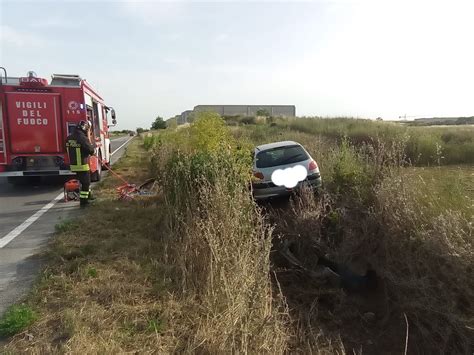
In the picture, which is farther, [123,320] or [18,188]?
[18,188]

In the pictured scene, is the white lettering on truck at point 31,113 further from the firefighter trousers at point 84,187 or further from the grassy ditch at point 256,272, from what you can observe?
the grassy ditch at point 256,272

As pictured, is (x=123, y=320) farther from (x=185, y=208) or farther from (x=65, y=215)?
(x=65, y=215)

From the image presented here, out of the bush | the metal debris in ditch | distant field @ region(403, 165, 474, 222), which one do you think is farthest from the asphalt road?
distant field @ region(403, 165, 474, 222)

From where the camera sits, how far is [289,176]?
871 cm

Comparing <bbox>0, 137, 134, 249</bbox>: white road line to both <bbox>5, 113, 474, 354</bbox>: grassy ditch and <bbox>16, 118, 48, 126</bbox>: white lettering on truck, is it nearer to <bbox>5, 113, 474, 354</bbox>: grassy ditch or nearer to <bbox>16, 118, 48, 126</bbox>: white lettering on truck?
<bbox>5, 113, 474, 354</bbox>: grassy ditch

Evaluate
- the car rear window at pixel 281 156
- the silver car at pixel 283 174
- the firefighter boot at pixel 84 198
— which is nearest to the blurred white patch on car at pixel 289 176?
the silver car at pixel 283 174

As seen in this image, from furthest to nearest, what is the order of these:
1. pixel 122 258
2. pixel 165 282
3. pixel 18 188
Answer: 1. pixel 18 188
2. pixel 122 258
3. pixel 165 282

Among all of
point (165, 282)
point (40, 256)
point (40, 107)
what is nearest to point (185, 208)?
point (165, 282)

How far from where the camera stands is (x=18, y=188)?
452 inches

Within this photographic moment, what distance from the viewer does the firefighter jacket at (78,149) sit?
8859 millimetres

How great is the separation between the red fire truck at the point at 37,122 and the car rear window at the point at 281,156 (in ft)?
15.0

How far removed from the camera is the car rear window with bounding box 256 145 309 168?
9.07m

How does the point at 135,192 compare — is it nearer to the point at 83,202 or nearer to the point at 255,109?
the point at 83,202

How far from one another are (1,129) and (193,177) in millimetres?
7447
